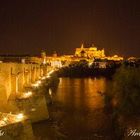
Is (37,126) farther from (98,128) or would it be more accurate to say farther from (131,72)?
(131,72)

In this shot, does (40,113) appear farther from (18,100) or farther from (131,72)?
(131,72)

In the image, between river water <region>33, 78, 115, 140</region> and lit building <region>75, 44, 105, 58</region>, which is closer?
river water <region>33, 78, 115, 140</region>

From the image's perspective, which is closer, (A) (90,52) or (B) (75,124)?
(B) (75,124)

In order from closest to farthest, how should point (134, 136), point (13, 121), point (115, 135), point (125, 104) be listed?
point (13, 121) < point (134, 136) < point (115, 135) < point (125, 104)

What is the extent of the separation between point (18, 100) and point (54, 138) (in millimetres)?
2156

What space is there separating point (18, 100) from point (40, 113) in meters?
1.00

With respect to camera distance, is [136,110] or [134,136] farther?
[136,110]

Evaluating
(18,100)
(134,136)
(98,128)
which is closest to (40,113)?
(18,100)

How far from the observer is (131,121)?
11.9m

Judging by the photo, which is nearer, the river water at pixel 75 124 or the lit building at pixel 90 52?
the river water at pixel 75 124

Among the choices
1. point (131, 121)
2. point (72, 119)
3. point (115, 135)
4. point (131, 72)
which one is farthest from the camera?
point (72, 119)

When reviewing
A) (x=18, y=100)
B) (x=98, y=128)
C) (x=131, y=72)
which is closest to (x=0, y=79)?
(x=18, y=100)

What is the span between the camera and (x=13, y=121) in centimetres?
856

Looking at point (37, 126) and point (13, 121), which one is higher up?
point (13, 121)
